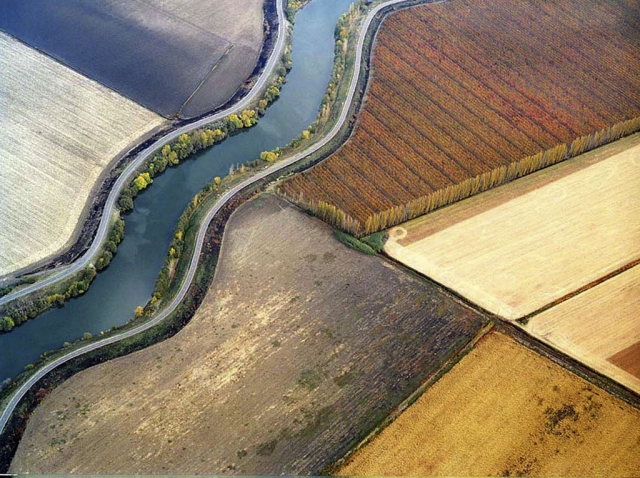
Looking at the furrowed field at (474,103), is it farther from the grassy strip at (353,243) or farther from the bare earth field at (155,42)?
the bare earth field at (155,42)

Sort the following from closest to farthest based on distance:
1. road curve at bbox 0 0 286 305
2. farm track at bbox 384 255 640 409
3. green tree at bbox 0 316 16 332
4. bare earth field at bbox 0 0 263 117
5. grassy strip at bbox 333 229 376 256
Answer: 1. farm track at bbox 384 255 640 409
2. green tree at bbox 0 316 16 332
3. road curve at bbox 0 0 286 305
4. grassy strip at bbox 333 229 376 256
5. bare earth field at bbox 0 0 263 117

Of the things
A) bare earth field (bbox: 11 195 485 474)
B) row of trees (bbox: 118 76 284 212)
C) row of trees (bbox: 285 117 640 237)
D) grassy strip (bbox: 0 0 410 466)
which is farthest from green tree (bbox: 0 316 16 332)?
row of trees (bbox: 285 117 640 237)

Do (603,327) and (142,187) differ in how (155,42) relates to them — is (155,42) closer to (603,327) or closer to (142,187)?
(142,187)

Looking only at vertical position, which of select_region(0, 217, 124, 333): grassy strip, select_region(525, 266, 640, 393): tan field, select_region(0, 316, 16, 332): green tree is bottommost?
select_region(0, 316, 16, 332): green tree

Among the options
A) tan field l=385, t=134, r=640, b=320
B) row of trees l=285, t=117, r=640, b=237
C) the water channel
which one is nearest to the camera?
the water channel

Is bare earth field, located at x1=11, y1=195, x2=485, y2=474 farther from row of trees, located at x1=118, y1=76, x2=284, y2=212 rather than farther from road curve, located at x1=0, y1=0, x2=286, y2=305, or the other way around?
row of trees, located at x1=118, y1=76, x2=284, y2=212

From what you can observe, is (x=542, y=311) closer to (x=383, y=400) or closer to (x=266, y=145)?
(x=383, y=400)

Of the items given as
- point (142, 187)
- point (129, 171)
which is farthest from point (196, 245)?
point (129, 171)
